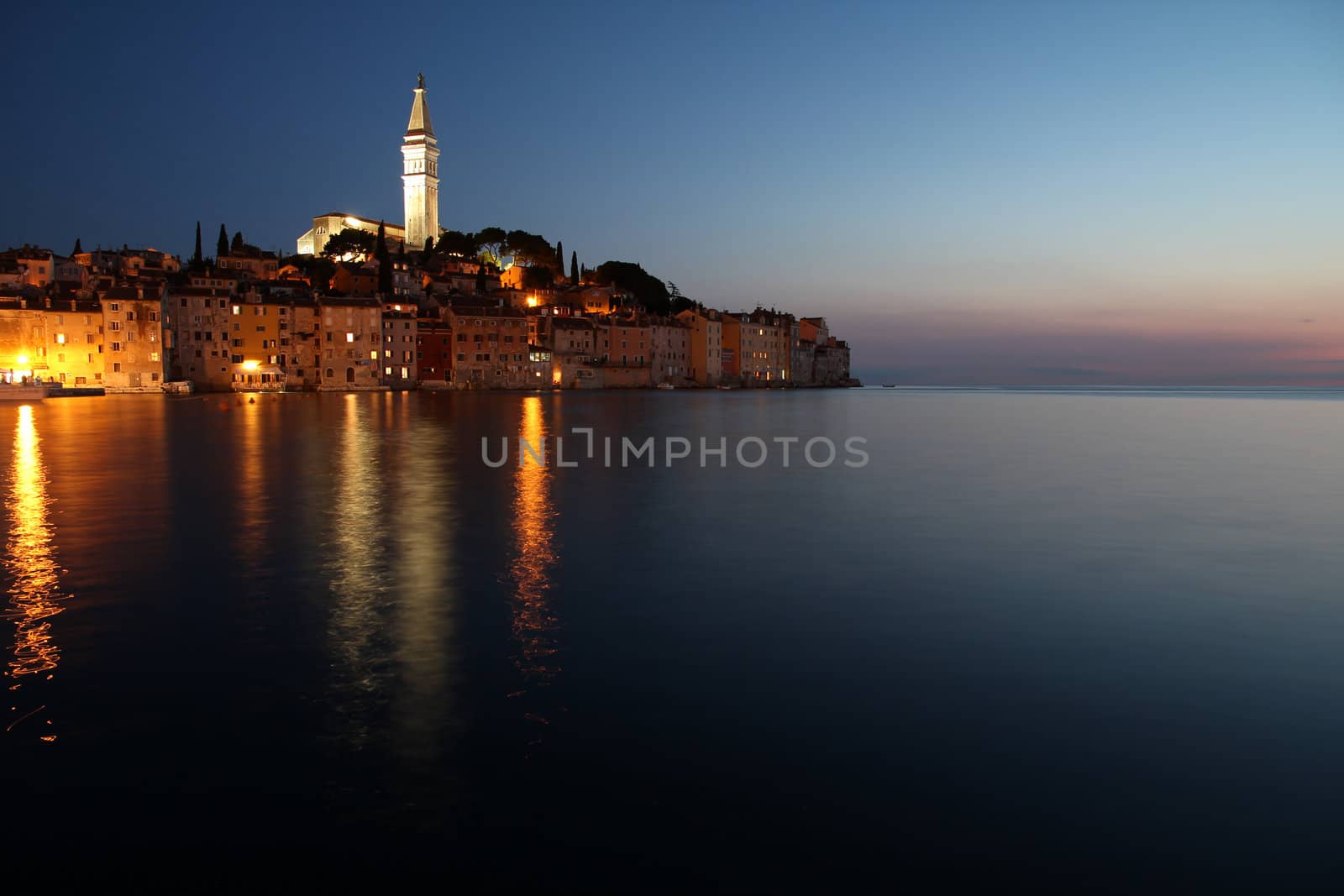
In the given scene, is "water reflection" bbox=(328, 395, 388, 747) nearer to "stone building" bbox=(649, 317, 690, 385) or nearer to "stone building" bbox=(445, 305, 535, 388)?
"stone building" bbox=(445, 305, 535, 388)

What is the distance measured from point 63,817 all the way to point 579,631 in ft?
12.4

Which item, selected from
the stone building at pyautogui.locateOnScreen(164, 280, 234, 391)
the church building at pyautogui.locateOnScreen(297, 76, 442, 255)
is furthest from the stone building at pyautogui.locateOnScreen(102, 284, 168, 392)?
the church building at pyautogui.locateOnScreen(297, 76, 442, 255)

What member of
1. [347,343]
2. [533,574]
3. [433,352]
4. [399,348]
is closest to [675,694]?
[533,574]

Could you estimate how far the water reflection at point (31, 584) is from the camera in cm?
596

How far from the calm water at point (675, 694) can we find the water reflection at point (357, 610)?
0.14ft

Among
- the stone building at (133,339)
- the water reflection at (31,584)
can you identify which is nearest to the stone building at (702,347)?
the stone building at (133,339)

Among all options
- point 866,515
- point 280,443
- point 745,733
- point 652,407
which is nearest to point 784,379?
point 652,407

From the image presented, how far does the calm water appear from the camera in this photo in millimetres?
3869

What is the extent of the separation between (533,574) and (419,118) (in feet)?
542

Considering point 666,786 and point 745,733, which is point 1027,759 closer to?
point 745,733

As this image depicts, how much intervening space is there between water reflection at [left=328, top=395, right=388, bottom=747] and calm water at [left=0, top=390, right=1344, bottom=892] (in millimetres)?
44

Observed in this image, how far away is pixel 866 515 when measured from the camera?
13578 millimetres

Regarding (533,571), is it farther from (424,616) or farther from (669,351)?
(669,351)

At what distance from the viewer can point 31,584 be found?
845 centimetres
